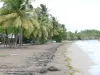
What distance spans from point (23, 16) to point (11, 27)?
2898mm

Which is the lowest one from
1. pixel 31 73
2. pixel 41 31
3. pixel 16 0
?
pixel 31 73

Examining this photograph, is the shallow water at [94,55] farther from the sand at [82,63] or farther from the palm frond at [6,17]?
the palm frond at [6,17]

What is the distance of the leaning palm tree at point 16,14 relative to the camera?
4234cm

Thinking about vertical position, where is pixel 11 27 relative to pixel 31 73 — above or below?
above

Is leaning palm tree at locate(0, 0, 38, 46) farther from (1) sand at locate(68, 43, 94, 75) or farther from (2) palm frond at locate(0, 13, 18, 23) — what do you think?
(1) sand at locate(68, 43, 94, 75)

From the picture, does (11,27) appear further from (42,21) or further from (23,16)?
(42,21)

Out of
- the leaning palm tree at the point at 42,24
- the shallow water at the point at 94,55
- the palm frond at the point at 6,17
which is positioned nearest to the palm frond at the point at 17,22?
the palm frond at the point at 6,17

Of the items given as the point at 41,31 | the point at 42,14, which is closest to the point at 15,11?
the point at 41,31

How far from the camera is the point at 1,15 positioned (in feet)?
143

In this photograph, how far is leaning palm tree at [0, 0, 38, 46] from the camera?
42.3 meters

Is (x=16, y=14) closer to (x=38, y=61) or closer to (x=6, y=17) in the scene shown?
(x=6, y=17)

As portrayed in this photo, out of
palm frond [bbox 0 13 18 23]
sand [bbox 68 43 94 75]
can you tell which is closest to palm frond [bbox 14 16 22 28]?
palm frond [bbox 0 13 18 23]

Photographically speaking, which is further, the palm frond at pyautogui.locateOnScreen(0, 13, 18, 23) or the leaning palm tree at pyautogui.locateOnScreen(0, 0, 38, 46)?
the leaning palm tree at pyautogui.locateOnScreen(0, 0, 38, 46)

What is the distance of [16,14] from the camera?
43188mm
